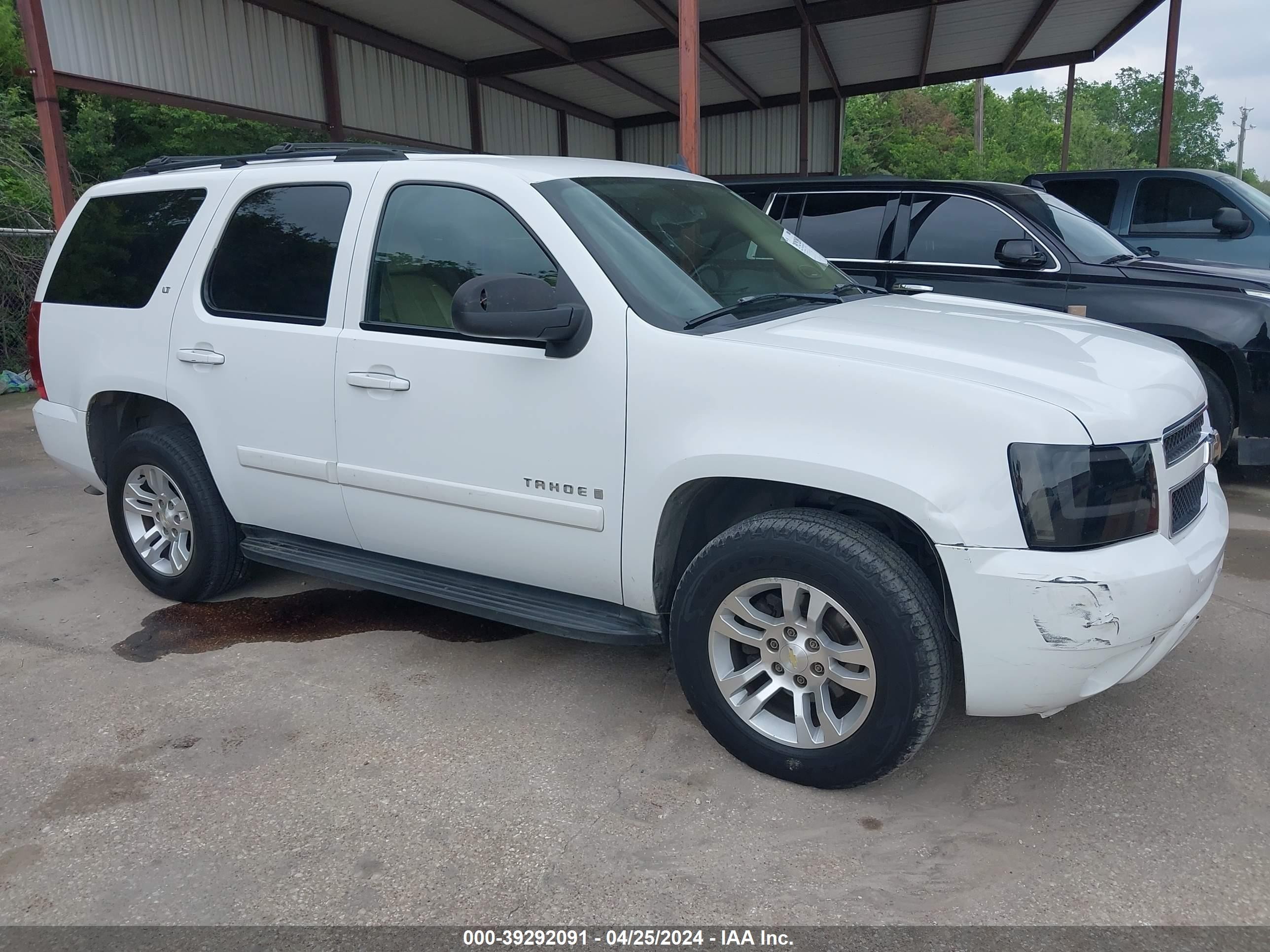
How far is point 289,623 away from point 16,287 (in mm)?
8790

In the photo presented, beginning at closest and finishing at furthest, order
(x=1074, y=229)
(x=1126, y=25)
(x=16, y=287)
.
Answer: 1. (x=1074, y=229)
2. (x=16, y=287)
3. (x=1126, y=25)

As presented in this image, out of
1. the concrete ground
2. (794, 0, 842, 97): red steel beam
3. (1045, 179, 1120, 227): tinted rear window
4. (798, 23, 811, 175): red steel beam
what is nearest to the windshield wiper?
the concrete ground

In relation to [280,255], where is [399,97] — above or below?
above

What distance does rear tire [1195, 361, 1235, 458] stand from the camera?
5.65 m

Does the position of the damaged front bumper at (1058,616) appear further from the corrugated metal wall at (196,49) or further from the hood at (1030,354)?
the corrugated metal wall at (196,49)

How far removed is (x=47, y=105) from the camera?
8.33 metres

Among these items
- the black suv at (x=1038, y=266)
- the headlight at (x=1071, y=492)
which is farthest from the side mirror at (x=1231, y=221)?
the headlight at (x=1071, y=492)

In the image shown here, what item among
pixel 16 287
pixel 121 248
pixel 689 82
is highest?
pixel 689 82

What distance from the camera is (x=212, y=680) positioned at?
371 cm

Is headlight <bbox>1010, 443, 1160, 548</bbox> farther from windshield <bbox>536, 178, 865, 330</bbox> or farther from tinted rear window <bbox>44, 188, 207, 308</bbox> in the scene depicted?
tinted rear window <bbox>44, 188, 207, 308</bbox>

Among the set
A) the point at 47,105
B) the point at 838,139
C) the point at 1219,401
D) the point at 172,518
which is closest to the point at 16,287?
the point at 47,105

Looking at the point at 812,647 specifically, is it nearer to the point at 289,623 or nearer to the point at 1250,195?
the point at 289,623

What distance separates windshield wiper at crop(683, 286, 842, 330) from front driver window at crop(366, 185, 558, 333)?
62 centimetres

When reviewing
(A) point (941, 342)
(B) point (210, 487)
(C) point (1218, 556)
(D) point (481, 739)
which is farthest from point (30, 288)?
(C) point (1218, 556)
